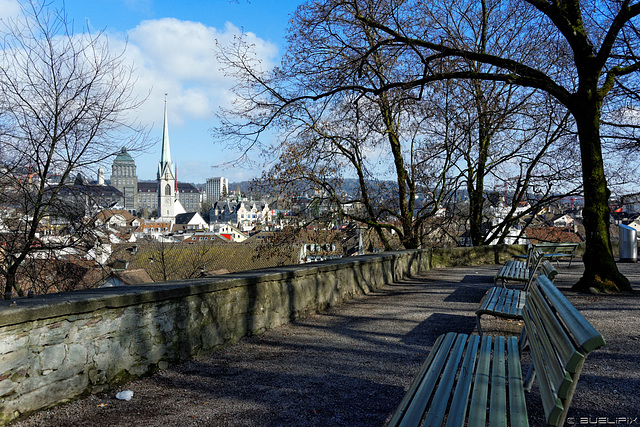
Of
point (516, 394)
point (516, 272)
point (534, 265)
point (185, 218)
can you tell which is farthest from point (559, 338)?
point (185, 218)

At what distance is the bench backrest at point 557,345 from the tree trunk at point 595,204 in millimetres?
5310

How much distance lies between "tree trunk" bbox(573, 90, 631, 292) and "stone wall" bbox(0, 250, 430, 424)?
15.9 ft

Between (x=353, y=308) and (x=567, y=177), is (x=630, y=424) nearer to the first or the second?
(x=353, y=308)

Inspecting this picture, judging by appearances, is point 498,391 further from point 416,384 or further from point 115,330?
point 115,330

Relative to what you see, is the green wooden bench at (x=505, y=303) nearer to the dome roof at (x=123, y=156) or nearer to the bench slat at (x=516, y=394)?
the bench slat at (x=516, y=394)

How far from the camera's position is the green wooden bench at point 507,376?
1784 mm

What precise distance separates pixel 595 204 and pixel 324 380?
19.4 feet

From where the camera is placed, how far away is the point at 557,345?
7.02ft

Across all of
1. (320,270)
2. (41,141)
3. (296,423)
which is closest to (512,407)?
(296,423)

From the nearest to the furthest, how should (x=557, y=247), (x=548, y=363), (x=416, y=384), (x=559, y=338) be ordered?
(x=559, y=338) → (x=548, y=363) → (x=416, y=384) → (x=557, y=247)

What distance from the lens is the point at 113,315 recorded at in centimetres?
360

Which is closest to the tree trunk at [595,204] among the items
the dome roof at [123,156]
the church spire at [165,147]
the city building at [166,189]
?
the dome roof at [123,156]

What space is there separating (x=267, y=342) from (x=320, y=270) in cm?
188

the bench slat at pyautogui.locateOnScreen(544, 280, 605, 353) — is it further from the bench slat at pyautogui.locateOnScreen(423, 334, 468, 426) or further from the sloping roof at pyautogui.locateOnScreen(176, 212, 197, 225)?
the sloping roof at pyautogui.locateOnScreen(176, 212, 197, 225)
